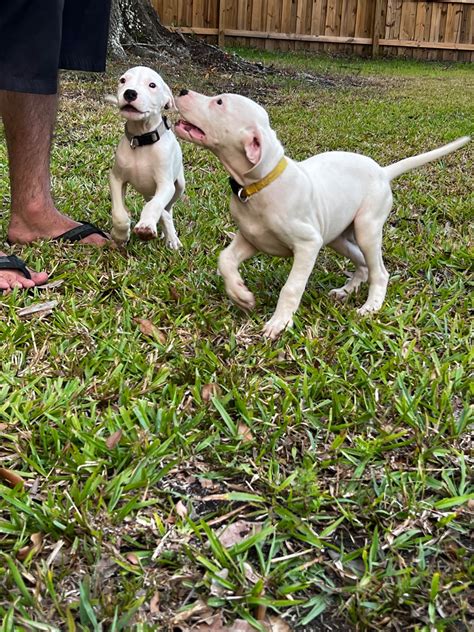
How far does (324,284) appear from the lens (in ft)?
10.7

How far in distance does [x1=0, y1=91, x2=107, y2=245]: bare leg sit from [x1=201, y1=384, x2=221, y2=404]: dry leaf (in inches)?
61.7

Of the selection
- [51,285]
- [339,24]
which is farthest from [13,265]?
[339,24]

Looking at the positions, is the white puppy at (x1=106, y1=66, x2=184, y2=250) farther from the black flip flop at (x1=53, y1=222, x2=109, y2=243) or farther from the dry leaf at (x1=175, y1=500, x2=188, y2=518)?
the dry leaf at (x1=175, y1=500, x2=188, y2=518)

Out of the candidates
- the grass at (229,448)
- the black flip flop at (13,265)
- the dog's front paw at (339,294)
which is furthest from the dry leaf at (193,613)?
the black flip flop at (13,265)

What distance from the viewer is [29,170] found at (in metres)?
3.71

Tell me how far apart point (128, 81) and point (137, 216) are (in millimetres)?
920

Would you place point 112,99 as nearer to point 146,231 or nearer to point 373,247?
point 146,231

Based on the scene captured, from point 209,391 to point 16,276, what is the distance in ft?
3.85

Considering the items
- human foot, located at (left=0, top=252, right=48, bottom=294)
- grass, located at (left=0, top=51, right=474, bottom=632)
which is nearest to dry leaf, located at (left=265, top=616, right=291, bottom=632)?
grass, located at (left=0, top=51, right=474, bottom=632)

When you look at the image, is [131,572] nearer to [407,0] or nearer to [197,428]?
[197,428]

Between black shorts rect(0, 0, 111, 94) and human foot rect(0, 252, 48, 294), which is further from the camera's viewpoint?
black shorts rect(0, 0, 111, 94)

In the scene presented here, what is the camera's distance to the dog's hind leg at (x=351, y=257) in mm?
3168

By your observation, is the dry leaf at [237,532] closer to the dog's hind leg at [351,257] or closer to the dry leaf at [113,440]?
the dry leaf at [113,440]

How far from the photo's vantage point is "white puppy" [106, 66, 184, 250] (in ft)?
10.7
